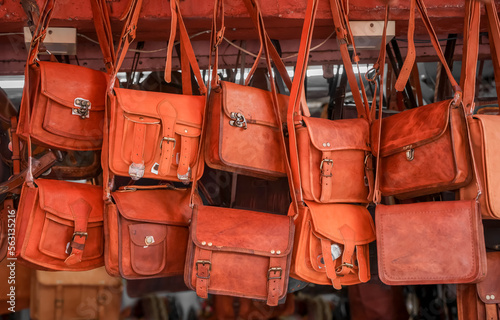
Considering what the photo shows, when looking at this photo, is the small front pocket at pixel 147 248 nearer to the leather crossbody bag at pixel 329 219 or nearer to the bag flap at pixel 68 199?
the bag flap at pixel 68 199

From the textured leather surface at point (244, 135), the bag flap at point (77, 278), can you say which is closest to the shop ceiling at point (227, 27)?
the textured leather surface at point (244, 135)

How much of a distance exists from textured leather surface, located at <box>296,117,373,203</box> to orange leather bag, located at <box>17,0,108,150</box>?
3.20 feet

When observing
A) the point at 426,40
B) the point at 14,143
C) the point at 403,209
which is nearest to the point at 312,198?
the point at 403,209

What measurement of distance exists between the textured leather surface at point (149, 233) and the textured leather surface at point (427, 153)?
0.99 m

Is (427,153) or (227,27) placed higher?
(227,27)

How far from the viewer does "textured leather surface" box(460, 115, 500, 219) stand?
2117 mm

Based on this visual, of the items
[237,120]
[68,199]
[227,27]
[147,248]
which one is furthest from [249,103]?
[68,199]

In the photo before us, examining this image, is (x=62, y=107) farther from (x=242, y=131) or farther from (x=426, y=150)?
(x=426, y=150)

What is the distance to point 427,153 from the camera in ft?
7.14

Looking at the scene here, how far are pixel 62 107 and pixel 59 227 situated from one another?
55cm

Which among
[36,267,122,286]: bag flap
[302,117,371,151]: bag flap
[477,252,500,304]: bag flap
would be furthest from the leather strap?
[477,252,500,304]: bag flap

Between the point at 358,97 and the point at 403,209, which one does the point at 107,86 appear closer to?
the point at 358,97

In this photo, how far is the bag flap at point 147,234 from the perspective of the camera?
6.95ft

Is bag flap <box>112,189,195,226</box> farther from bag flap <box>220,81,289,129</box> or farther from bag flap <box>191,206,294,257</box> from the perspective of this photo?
bag flap <box>220,81,289,129</box>
